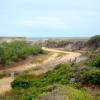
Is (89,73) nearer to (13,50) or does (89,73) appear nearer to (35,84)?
(35,84)

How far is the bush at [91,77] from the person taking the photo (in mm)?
28947

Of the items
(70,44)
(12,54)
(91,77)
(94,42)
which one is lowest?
(70,44)

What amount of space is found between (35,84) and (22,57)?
27503mm

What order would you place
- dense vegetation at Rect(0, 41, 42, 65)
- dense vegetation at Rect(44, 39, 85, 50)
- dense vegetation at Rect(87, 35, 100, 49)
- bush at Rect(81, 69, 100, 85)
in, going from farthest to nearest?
dense vegetation at Rect(44, 39, 85, 50) < dense vegetation at Rect(87, 35, 100, 49) < dense vegetation at Rect(0, 41, 42, 65) < bush at Rect(81, 69, 100, 85)

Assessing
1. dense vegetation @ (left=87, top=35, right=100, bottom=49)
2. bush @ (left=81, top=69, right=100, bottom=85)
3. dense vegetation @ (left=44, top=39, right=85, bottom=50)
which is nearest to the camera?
bush @ (left=81, top=69, right=100, bottom=85)

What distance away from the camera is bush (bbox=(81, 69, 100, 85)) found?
2895cm

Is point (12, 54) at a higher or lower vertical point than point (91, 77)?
lower

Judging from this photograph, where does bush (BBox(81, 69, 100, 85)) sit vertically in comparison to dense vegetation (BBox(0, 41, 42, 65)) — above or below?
above

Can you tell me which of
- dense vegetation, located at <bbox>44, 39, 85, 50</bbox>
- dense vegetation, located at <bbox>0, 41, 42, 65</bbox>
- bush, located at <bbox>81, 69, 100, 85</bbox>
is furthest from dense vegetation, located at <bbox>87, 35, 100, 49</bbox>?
bush, located at <bbox>81, 69, 100, 85</bbox>

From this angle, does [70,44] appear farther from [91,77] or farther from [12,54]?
[91,77]

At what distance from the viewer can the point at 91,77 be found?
2939cm

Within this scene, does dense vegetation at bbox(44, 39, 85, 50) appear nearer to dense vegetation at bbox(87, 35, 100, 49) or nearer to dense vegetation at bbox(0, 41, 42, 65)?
dense vegetation at bbox(87, 35, 100, 49)

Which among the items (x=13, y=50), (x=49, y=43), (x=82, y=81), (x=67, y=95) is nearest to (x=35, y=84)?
(x=82, y=81)

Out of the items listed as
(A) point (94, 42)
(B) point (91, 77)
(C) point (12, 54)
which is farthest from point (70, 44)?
(B) point (91, 77)
